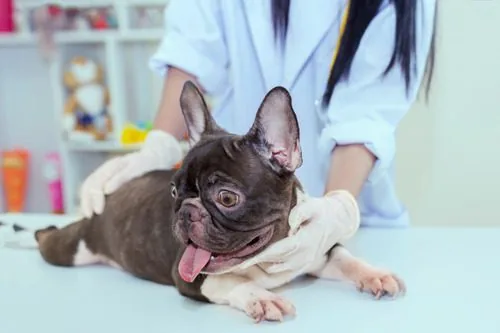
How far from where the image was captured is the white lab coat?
0.99 m

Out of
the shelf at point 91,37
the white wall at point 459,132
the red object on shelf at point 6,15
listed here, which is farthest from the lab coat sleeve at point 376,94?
the red object on shelf at point 6,15

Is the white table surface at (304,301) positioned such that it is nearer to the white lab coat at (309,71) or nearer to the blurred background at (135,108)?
the white lab coat at (309,71)

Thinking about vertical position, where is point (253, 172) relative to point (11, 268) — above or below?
above

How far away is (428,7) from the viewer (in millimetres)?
993

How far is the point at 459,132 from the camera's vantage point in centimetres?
133

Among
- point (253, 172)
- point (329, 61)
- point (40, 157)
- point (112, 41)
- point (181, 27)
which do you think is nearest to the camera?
point (253, 172)

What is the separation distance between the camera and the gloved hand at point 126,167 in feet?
3.31

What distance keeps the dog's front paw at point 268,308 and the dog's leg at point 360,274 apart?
0.11 meters

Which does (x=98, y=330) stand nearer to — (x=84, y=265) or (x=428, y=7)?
(x=84, y=265)

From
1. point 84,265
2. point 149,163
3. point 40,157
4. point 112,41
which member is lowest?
point 40,157

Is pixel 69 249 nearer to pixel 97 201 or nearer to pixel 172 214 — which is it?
pixel 97 201

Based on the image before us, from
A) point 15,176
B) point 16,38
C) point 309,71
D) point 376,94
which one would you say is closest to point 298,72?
point 309,71

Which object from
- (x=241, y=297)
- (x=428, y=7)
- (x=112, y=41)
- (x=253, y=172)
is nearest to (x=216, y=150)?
(x=253, y=172)

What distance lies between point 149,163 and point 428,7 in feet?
1.62
